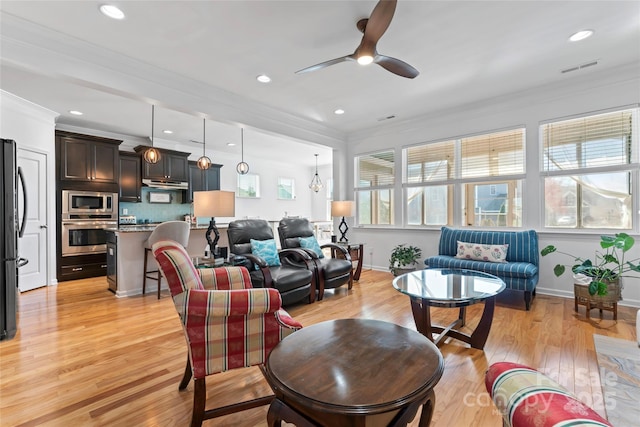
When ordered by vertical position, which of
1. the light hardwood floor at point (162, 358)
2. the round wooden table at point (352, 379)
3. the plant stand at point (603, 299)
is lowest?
the light hardwood floor at point (162, 358)

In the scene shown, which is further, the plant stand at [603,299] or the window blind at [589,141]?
the window blind at [589,141]

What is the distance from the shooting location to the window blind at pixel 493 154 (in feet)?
14.4

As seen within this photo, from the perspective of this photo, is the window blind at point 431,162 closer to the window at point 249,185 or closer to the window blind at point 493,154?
the window blind at point 493,154

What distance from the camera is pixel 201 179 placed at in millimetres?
7145

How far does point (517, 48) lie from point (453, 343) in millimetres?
2971

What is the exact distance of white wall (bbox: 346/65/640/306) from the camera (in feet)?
11.8

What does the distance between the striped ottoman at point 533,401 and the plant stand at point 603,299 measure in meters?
3.22

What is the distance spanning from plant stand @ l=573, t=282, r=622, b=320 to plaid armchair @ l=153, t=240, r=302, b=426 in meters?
3.38

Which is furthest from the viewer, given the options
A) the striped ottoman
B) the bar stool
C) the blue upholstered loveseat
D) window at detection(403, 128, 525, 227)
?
window at detection(403, 128, 525, 227)

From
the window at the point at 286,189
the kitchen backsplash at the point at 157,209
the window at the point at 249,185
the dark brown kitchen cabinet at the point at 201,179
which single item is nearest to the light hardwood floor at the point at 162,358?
the kitchen backsplash at the point at 157,209

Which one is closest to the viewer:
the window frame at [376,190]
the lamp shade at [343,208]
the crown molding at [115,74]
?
the crown molding at [115,74]

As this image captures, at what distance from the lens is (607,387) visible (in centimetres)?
196

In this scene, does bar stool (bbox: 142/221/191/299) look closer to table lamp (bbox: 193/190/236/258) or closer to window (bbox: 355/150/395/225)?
table lamp (bbox: 193/190/236/258)

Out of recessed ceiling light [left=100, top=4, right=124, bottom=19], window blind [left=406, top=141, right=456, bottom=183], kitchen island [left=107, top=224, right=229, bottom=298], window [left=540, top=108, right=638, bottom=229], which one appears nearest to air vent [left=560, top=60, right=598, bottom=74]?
window [left=540, top=108, right=638, bottom=229]
